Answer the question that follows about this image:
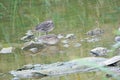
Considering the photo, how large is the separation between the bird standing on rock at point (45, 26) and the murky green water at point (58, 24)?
2.0 inches

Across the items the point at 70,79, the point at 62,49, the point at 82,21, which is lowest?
the point at 70,79

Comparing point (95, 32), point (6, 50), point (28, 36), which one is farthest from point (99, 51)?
point (28, 36)

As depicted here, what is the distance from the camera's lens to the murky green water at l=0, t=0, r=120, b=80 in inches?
132

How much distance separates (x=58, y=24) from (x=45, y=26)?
0.66 ft

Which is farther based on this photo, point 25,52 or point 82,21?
point 82,21

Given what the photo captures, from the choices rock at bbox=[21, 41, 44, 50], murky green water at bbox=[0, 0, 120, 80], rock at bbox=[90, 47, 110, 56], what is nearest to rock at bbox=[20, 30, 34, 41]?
murky green water at bbox=[0, 0, 120, 80]

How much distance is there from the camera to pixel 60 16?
4746 millimetres

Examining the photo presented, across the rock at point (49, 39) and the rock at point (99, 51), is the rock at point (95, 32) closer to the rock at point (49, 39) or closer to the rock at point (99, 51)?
the rock at point (49, 39)

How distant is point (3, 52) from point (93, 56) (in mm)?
812

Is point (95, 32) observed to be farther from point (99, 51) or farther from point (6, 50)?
point (6, 50)

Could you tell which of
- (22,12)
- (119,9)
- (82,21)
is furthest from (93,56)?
(22,12)

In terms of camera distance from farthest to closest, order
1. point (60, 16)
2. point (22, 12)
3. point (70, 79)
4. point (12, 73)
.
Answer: point (22, 12), point (60, 16), point (12, 73), point (70, 79)

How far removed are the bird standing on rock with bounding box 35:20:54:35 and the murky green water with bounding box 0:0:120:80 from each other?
0.17 feet

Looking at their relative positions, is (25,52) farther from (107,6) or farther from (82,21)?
(107,6)
